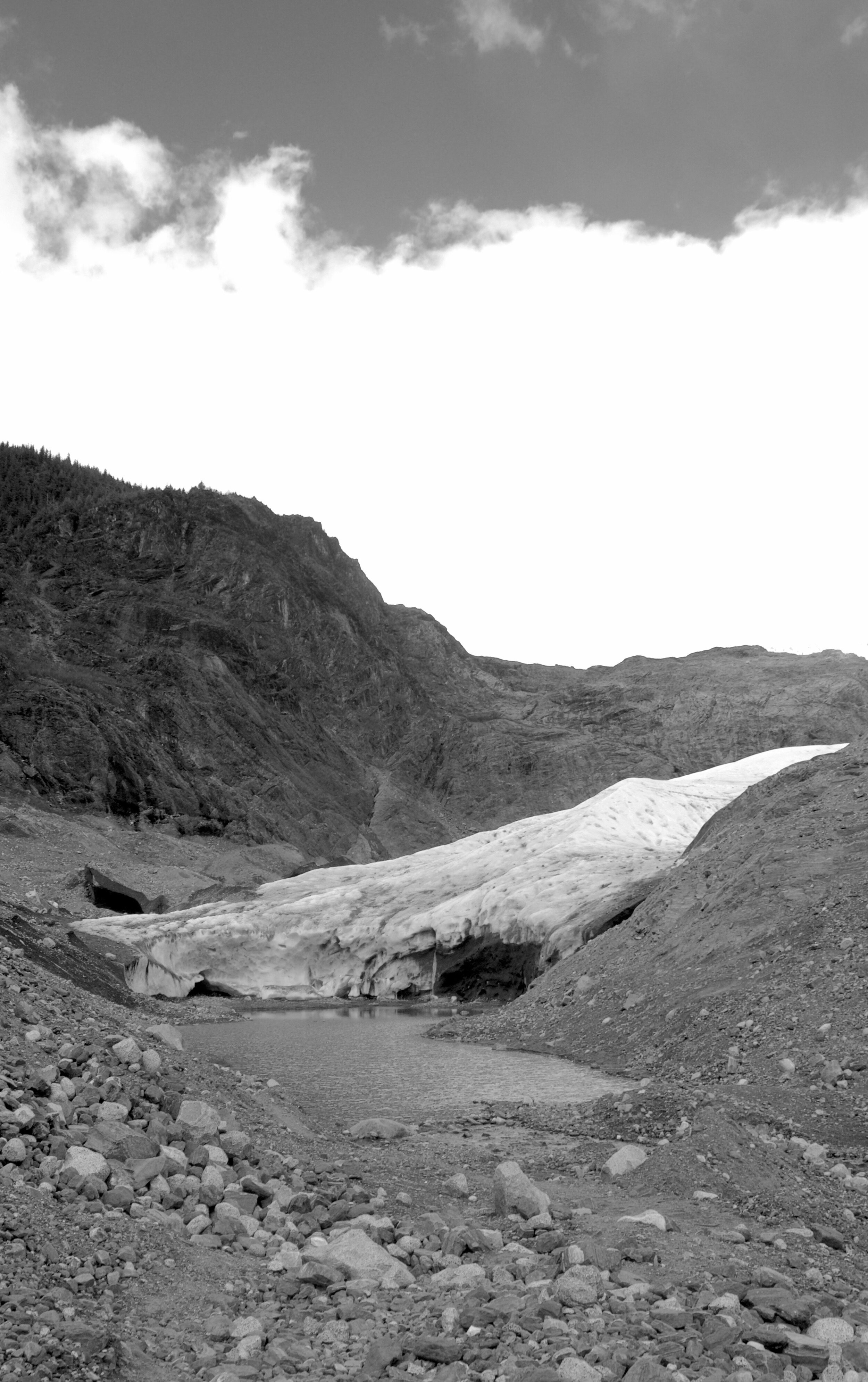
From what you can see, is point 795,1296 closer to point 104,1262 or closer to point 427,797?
point 104,1262

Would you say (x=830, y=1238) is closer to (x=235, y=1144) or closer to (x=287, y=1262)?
(x=287, y=1262)

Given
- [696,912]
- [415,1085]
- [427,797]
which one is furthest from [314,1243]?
[427,797]

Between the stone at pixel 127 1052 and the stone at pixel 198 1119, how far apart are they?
0.66 m

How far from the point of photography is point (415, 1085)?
49.3 feet

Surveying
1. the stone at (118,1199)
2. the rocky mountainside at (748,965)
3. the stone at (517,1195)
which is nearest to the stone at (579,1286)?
the stone at (517,1195)

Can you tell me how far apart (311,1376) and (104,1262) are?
49.3 inches

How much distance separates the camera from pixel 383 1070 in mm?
16766

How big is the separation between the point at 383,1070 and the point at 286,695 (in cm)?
8767

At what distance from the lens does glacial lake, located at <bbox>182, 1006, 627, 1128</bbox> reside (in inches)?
522

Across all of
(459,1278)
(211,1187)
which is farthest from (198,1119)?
(459,1278)

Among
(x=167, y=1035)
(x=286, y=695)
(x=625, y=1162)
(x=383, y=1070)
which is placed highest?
(x=286, y=695)

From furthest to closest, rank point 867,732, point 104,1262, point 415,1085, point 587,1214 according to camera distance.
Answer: point 867,732, point 415,1085, point 587,1214, point 104,1262

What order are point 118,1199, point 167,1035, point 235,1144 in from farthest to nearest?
point 167,1035 → point 235,1144 → point 118,1199

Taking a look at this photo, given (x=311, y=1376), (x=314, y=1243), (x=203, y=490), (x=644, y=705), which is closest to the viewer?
(x=311, y=1376)
